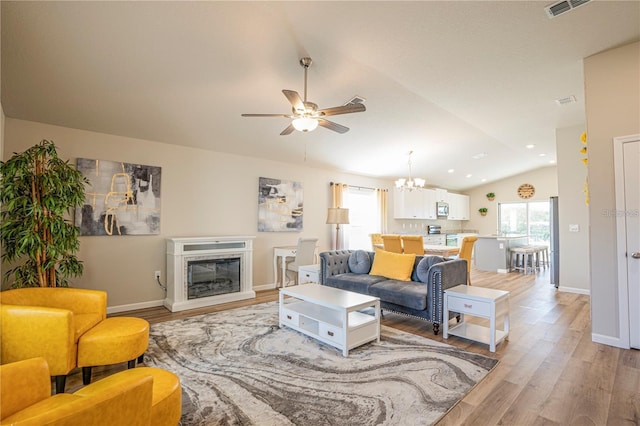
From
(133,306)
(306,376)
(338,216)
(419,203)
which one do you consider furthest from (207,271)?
(419,203)

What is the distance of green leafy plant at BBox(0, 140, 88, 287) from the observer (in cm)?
283

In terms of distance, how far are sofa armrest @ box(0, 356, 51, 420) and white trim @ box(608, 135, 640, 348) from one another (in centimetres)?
465

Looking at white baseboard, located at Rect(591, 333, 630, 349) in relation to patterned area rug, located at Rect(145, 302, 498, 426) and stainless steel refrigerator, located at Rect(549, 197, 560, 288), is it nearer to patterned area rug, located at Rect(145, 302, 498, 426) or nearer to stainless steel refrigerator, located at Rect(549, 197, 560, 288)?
patterned area rug, located at Rect(145, 302, 498, 426)

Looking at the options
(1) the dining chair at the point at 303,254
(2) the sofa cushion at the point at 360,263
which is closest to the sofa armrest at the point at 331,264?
(2) the sofa cushion at the point at 360,263

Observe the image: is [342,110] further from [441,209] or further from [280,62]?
[441,209]

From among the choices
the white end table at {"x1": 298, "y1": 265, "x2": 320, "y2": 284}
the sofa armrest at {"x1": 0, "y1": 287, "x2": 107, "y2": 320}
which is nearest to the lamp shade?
the white end table at {"x1": 298, "y1": 265, "x2": 320, "y2": 284}

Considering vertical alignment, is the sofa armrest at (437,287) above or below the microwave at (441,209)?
below

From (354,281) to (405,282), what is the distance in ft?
2.26

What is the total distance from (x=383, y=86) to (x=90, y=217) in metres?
4.27

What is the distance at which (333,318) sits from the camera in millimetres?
3281

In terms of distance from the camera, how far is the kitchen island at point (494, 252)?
24.3ft

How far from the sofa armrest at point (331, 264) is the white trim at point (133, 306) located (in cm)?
254

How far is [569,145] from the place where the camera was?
18.0ft

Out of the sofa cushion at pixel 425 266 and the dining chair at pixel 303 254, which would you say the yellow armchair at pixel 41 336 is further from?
the sofa cushion at pixel 425 266
